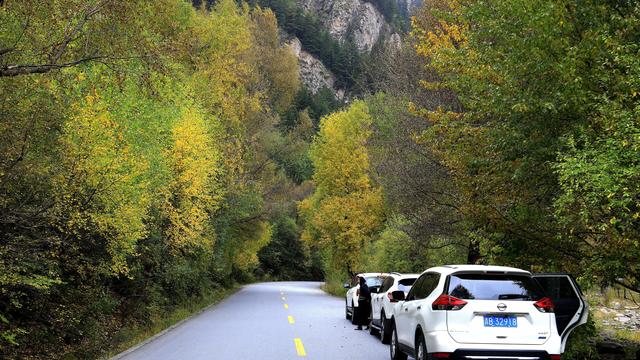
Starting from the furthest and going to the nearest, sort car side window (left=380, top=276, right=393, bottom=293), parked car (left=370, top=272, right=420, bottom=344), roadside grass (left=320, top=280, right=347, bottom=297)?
roadside grass (left=320, top=280, right=347, bottom=297), car side window (left=380, top=276, right=393, bottom=293), parked car (left=370, top=272, right=420, bottom=344)

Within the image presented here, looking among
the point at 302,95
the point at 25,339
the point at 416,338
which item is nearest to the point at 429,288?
the point at 416,338

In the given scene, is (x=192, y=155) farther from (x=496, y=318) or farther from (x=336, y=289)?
(x=336, y=289)

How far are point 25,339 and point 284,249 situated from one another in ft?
217

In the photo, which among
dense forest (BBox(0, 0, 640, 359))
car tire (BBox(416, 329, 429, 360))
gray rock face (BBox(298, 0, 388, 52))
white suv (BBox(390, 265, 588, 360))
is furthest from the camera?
gray rock face (BBox(298, 0, 388, 52))

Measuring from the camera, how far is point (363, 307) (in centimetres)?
1753

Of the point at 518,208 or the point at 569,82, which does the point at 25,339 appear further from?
the point at 569,82

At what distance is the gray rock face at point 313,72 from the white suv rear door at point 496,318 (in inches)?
4582

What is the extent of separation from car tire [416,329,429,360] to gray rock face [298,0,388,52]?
458ft

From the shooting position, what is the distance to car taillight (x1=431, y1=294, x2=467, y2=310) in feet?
26.5

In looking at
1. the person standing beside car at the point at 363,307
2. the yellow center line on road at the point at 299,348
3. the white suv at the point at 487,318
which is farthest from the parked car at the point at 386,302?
the white suv at the point at 487,318

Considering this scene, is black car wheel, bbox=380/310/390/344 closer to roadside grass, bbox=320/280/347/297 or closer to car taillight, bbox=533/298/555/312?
car taillight, bbox=533/298/555/312

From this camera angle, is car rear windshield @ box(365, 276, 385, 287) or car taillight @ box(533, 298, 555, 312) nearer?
car taillight @ box(533, 298, 555, 312)

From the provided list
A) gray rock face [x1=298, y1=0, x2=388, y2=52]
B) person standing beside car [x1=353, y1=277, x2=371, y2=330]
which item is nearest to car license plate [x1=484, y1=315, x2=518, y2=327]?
person standing beside car [x1=353, y1=277, x2=371, y2=330]

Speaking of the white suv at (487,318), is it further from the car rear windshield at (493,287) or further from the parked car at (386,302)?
the parked car at (386,302)
